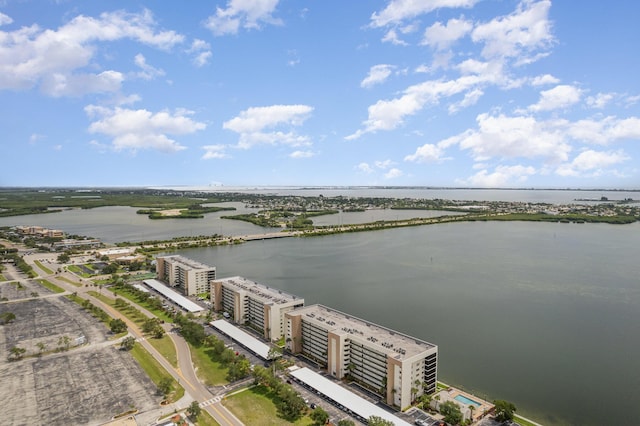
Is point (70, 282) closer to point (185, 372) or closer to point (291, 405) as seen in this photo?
point (185, 372)

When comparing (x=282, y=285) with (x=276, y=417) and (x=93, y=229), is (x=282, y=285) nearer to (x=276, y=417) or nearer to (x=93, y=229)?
(x=276, y=417)

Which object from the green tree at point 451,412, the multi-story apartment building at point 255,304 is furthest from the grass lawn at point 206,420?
the green tree at point 451,412

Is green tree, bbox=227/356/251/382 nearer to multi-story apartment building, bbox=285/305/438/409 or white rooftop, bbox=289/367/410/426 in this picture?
white rooftop, bbox=289/367/410/426

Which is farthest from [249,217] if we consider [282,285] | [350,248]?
→ [282,285]

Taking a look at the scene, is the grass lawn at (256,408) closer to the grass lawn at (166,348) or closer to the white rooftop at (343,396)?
the white rooftop at (343,396)

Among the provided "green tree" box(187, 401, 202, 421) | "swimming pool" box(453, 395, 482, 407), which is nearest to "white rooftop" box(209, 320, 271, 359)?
"green tree" box(187, 401, 202, 421)

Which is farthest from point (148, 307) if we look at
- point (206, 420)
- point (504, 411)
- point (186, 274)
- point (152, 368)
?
point (504, 411)

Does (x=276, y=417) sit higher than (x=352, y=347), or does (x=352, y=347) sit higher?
(x=352, y=347)
